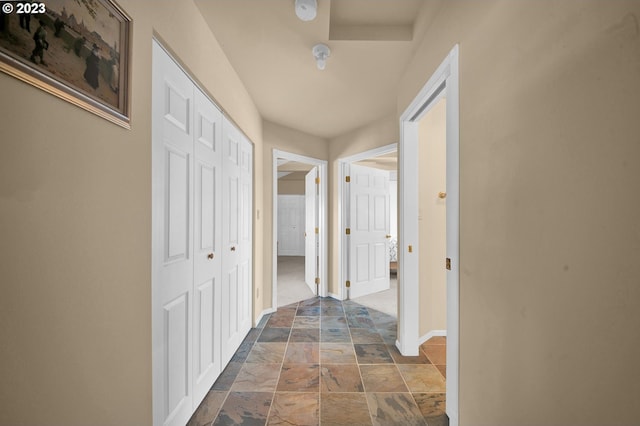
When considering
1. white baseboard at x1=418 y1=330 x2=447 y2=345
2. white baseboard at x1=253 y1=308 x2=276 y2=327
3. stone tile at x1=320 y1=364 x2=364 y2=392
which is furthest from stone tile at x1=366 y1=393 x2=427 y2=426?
white baseboard at x1=253 y1=308 x2=276 y2=327

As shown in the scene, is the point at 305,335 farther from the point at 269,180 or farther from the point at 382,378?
the point at 269,180

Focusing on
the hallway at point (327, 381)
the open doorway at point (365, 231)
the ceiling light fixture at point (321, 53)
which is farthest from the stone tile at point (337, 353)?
the ceiling light fixture at point (321, 53)

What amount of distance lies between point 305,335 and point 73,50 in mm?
2586

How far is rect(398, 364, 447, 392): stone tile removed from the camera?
1.74 m

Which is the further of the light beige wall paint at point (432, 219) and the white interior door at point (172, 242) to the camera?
the light beige wall paint at point (432, 219)

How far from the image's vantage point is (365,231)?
12.7 feet

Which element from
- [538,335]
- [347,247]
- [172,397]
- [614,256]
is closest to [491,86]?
[614,256]

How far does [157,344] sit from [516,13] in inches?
78.3

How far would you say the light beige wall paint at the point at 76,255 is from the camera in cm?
58

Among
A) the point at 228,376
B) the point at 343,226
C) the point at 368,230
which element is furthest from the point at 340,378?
the point at 368,230

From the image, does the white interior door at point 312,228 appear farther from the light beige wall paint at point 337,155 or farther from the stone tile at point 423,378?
the stone tile at point 423,378

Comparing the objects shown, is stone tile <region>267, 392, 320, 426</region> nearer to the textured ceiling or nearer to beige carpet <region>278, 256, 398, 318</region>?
beige carpet <region>278, 256, 398, 318</region>

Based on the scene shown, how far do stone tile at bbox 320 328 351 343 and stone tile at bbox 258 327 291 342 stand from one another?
0.37m

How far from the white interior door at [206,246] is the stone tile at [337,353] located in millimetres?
867
